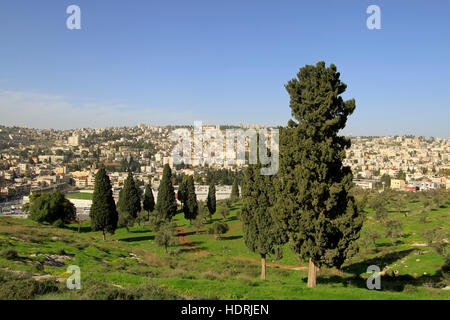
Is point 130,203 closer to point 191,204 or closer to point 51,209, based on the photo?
point 191,204

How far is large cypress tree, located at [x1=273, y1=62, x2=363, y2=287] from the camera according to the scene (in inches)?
455

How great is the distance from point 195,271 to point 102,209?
17.3m

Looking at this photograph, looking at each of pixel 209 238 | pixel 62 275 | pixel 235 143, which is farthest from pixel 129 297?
pixel 235 143

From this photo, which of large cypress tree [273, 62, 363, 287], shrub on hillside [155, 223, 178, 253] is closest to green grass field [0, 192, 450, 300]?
shrub on hillside [155, 223, 178, 253]

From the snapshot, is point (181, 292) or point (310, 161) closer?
point (181, 292)

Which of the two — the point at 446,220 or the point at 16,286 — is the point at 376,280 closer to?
the point at 16,286

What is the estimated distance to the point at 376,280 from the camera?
48.7 feet

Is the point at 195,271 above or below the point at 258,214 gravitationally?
below

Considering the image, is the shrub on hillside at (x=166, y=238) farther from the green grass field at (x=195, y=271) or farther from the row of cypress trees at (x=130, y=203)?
the row of cypress trees at (x=130, y=203)

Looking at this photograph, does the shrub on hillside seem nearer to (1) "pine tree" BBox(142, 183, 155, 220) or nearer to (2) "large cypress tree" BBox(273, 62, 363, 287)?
(2) "large cypress tree" BBox(273, 62, 363, 287)

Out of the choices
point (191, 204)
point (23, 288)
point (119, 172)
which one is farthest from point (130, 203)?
point (119, 172)

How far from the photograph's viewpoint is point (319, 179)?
11719 millimetres

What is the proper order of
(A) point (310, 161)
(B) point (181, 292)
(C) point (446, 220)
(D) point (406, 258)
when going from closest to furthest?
1. (B) point (181, 292)
2. (A) point (310, 161)
3. (D) point (406, 258)
4. (C) point (446, 220)
